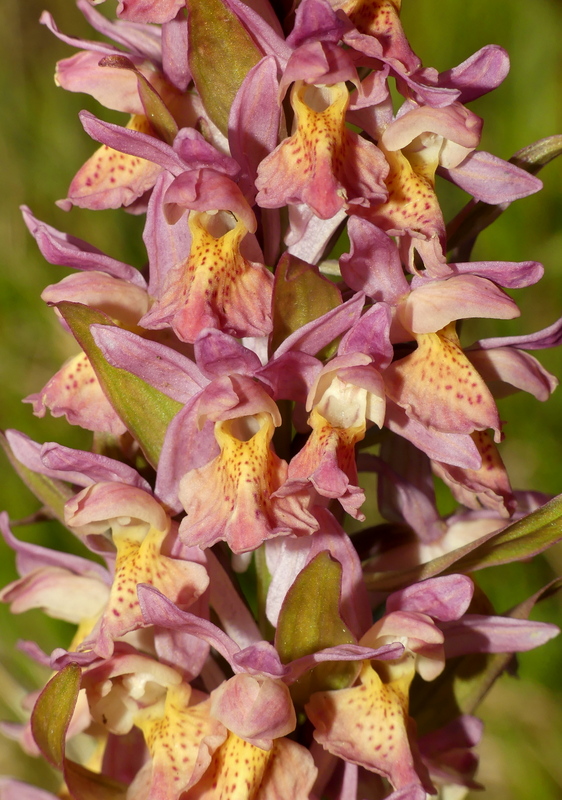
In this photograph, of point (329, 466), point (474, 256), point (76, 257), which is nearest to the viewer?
point (329, 466)

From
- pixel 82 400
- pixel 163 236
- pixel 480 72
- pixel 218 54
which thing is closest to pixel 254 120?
pixel 218 54

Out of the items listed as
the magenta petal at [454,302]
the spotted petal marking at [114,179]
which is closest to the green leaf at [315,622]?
the magenta petal at [454,302]

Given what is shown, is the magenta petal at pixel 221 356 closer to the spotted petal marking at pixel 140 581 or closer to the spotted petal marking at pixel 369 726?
the spotted petal marking at pixel 140 581

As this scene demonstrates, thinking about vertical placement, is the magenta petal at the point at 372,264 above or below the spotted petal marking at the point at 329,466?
above

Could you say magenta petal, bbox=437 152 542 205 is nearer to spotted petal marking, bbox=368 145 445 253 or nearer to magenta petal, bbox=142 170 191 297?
spotted petal marking, bbox=368 145 445 253

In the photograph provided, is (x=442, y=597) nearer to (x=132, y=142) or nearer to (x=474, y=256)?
(x=132, y=142)

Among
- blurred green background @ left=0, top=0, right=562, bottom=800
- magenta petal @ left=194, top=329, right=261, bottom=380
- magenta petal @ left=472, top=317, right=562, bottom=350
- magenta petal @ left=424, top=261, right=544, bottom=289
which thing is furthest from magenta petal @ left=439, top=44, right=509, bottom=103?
blurred green background @ left=0, top=0, right=562, bottom=800
